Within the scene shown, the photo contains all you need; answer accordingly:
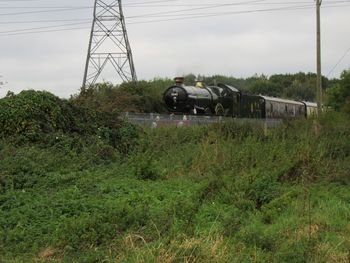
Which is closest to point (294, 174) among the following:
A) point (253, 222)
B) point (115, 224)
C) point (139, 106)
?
point (253, 222)

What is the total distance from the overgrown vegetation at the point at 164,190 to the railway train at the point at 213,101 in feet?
48.4

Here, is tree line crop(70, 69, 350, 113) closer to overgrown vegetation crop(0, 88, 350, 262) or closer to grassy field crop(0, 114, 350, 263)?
overgrown vegetation crop(0, 88, 350, 262)

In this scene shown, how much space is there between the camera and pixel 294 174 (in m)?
16.3

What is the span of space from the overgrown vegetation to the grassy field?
3 cm

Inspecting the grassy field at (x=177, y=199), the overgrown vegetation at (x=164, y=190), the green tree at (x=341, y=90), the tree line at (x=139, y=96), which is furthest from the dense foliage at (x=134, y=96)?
the green tree at (x=341, y=90)

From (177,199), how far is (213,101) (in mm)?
30225

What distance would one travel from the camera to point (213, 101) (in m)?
41.6

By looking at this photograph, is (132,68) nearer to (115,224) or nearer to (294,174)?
(294,174)

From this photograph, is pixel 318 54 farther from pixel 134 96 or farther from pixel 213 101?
pixel 134 96

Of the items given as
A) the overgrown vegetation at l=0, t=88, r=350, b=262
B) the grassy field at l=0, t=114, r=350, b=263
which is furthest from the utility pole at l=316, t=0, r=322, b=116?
the grassy field at l=0, t=114, r=350, b=263

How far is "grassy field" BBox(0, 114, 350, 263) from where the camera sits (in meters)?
7.79

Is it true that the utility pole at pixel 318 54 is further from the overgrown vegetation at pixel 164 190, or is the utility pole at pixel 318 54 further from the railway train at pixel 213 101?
the overgrown vegetation at pixel 164 190

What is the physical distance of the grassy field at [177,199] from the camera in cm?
779

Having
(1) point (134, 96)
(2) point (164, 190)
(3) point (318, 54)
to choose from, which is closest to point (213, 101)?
(1) point (134, 96)
